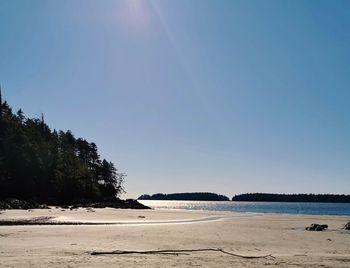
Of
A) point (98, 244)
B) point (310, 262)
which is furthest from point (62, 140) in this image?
point (310, 262)

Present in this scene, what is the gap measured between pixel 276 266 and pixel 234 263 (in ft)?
4.57

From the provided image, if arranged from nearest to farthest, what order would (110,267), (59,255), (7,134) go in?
(110,267), (59,255), (7,134)

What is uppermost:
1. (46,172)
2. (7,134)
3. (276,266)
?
(7,134)

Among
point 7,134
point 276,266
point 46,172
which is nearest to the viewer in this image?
point 276,266

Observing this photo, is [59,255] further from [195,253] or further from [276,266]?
[276,266]

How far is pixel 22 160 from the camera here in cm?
7512

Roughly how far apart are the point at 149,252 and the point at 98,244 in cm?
328

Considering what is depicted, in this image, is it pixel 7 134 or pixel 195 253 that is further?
pixel 7 134

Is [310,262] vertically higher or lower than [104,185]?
lower

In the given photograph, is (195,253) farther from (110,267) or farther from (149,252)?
(110,267)

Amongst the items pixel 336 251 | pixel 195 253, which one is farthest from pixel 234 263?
pixel 336 251

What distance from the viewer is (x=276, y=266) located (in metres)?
14.0

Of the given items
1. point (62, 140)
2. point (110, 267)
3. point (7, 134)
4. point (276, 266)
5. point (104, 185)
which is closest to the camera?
point (110, 267)

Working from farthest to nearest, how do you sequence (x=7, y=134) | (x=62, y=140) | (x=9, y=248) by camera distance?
(x=62, y=140)
(x=7, y=134)
(x=9, y=248)
